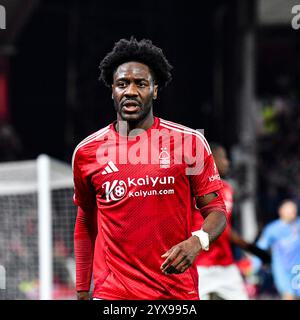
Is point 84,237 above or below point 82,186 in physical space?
below

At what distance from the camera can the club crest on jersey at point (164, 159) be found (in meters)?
4.78

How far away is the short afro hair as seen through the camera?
4883mm

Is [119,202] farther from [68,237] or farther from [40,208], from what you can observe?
[68,237]

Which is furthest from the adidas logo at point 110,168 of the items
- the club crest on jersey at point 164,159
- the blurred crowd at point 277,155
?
the blurred crowd at point 277,155

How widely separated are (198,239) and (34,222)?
274 inches

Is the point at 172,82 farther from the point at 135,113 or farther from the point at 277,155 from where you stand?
the point at 135,113

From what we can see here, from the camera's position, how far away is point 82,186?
197 inches

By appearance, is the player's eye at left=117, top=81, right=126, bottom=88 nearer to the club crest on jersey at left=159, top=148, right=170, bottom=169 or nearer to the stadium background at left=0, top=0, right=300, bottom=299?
the club crest on jersey at left=159, top=148, right=170, bottom=169

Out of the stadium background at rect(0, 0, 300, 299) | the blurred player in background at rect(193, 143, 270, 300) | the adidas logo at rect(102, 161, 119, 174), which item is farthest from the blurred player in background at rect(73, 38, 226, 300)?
the stadium background at rect(0, 0, 300, 299)

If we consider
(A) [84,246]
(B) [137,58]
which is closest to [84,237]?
(A) [84,246]

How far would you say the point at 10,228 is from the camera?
11.2m

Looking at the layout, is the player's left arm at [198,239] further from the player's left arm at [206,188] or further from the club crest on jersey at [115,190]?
the club crest on jersey at [115,190]

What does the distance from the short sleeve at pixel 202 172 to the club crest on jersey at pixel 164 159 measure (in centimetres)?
13

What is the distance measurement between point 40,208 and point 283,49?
37.6ft
